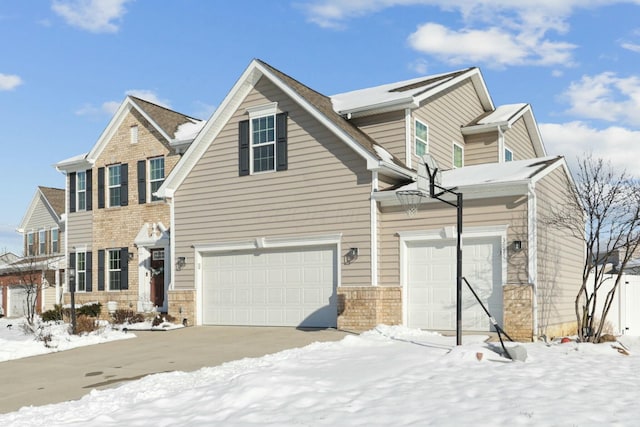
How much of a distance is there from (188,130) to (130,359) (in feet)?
42.9

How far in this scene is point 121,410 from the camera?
904 centimetres

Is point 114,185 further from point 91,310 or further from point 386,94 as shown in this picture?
point 386,94

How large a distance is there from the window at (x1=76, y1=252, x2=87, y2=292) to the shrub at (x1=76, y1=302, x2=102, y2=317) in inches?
81.1

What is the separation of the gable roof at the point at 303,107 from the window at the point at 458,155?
4266mm

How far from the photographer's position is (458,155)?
2300cm

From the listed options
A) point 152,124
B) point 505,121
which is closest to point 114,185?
point 152,124

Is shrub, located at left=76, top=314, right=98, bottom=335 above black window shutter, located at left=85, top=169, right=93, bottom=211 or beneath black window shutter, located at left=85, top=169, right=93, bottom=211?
beneath

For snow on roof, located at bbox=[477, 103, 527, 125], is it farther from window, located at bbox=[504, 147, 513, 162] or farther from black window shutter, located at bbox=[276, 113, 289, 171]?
black window shutter, located at bbox=[276, 113, 289, 171]

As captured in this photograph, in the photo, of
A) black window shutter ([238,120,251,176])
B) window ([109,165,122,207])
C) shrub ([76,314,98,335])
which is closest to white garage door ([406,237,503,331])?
black window shutter ([238,120,251,176])

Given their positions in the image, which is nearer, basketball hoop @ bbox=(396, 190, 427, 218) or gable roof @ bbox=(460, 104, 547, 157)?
basketball hoop @ bbox=(396, 190, 427, 218)

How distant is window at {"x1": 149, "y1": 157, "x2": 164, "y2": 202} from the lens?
25.2m

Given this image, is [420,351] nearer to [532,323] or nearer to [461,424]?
[532,323]

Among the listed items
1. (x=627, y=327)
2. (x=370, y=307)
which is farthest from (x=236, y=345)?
(x=627, y=327)

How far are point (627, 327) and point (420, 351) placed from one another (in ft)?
36.3
